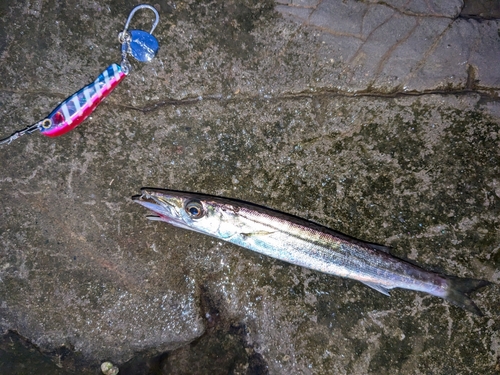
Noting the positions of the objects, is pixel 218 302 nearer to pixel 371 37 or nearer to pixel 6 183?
pixel 6 183

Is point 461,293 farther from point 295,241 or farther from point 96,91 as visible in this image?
point 96,91

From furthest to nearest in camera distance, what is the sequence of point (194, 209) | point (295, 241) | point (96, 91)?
point (96, 91), point (295, 241), point (194, 209)

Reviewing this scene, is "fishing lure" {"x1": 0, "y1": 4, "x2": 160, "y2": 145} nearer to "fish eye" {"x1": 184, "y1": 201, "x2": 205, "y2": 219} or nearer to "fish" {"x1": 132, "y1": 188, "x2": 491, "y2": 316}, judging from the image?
"fish" {"x1": 132, "y1": 188, "x2": 491, "y2": 316}

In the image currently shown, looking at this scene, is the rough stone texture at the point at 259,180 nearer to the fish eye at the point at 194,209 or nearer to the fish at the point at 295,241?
the fish at the point at 295,241

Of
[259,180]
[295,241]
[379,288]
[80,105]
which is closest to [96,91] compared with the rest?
[80,105]

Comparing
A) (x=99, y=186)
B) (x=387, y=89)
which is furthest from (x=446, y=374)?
(x=99, y=186)

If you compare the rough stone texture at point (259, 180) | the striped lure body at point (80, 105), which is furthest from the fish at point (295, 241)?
the striped lure body at point (80, 105)

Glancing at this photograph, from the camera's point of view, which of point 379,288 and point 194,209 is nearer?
point 194,209
